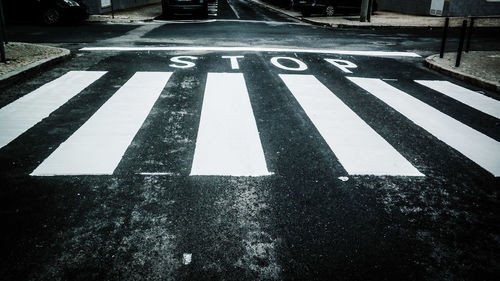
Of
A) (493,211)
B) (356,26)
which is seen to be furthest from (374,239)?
(356,26)

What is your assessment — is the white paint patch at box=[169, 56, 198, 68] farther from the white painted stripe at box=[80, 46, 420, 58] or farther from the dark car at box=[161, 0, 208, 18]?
the dark car at box=[161, 0, 208, 18]

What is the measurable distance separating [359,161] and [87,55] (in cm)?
726

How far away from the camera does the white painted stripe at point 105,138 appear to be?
131 inches

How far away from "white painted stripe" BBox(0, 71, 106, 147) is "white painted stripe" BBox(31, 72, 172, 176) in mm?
661

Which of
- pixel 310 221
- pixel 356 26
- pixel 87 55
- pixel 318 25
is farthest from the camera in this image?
pixel 318 25

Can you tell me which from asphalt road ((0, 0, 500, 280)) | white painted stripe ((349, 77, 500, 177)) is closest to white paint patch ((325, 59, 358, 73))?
asphalt road ((0, 0, 500, 280))

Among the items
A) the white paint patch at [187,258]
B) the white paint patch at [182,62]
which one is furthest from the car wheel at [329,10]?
the white paint patch at [187,258]

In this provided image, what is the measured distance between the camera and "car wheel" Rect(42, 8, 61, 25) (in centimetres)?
1460

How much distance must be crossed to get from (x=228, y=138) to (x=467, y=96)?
4.44 meters

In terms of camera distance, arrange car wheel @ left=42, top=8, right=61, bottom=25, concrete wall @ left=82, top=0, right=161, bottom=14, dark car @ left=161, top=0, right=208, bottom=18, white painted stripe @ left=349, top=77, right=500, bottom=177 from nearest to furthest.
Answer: white painted stripe @ left=349, top=77, right=500, bottom=177 < car wheel @ left=42, top=8, right=61, bottom=25 < dark car @ left=161, top=0, right=208, bottom=18 < concrete wall @ left=82, top=0, right=161, bottom=14

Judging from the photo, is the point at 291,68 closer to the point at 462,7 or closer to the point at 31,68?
the point at 31,68

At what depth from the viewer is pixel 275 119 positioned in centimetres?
470

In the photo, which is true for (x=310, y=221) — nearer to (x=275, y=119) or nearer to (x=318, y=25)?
(x=275, y=119)

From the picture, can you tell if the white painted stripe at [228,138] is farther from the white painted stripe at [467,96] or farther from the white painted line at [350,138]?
the white painted stripe at [467,96]
